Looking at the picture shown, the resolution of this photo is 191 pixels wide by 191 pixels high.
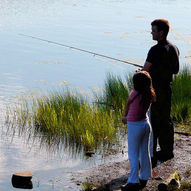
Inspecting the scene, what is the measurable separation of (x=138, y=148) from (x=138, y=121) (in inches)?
12.1

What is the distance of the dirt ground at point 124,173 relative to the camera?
19.1ft

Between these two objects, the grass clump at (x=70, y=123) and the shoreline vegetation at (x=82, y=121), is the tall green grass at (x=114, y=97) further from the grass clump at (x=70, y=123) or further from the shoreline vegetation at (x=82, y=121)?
the grass clump at (x=70, y=123)

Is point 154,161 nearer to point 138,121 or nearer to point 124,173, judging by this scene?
point 124,173

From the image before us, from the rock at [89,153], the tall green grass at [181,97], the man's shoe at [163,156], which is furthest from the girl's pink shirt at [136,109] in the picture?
the tall green grass at [181,97]

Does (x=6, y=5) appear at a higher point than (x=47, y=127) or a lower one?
higher

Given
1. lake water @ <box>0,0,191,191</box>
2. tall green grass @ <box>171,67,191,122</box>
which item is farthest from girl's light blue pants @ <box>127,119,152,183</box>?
tall green grass @ <box>171,67,191,122</box>

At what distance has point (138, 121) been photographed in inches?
206

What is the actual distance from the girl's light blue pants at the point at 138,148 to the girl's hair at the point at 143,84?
10.0 inches

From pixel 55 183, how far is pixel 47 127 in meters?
2.30

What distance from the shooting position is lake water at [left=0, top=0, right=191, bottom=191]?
7242mm

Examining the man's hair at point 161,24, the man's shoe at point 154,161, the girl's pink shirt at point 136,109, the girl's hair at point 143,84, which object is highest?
the man's hair at point 161,24

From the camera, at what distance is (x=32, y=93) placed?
462 inches

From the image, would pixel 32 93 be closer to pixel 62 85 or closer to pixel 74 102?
pixel 62 85

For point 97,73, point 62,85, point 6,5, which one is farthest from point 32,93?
point 6,5
